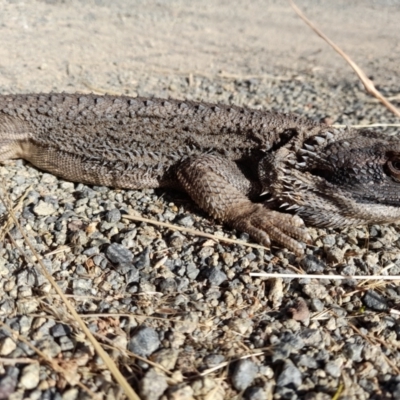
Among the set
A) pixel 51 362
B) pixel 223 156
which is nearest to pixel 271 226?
pixel 223 156

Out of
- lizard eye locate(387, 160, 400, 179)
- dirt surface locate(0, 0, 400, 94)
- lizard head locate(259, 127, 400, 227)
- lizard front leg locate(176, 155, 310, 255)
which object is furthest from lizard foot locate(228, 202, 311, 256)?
dirt surface locate(0, 0, 400, 94)

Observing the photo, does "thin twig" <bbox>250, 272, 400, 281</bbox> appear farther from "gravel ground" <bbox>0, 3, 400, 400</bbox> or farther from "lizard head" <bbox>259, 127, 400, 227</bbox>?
"lizard head" <bbox>259, 127, 400, 227</bbox>

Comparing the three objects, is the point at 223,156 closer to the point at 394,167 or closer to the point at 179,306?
the point at 394,167

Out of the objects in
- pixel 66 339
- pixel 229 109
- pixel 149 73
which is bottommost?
pixel 66 339

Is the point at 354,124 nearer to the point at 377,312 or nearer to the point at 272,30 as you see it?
Answer: the point at 377,312

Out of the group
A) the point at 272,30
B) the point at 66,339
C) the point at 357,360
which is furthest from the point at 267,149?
the point at 272,30

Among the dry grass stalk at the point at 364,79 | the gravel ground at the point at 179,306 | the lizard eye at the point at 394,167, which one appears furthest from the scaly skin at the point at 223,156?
the dry grass stalk at the point at 364,79
